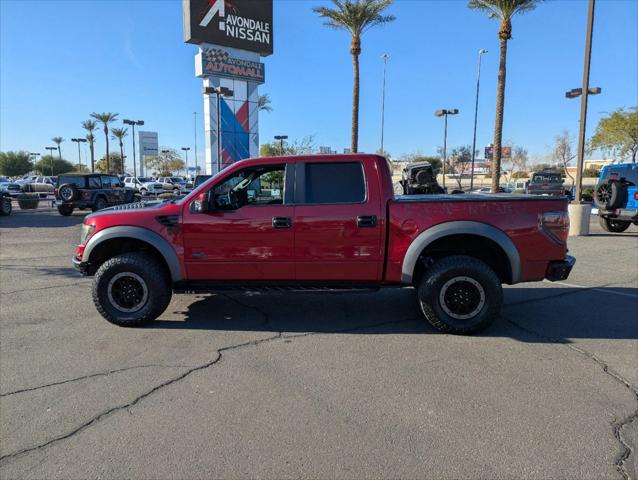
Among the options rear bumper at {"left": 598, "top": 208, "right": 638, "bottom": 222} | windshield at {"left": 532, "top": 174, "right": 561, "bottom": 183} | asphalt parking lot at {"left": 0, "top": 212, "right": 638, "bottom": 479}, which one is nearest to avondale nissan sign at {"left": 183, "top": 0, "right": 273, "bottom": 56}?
windshield at {"left": 532, "top": 174, "right": 561, "bottom": 183}

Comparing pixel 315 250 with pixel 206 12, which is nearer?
pixel 315 250

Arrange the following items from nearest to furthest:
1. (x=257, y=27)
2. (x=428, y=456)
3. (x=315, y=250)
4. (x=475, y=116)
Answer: (x=428, y=456)
(x=315, y=250)
(x=257, y=27)
(x=475, y=116)

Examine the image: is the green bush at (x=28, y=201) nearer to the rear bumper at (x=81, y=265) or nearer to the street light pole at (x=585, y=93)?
the rear bumper at (x=81, y=265)

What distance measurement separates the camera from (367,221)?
4.71 meters

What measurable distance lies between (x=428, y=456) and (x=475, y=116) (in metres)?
43.5

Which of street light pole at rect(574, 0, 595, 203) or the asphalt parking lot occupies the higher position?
street light pole at rect(574, 0, 595, 203)

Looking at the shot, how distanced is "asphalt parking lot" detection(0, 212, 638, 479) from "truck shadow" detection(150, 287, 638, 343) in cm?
4

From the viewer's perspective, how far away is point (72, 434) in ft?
9.64

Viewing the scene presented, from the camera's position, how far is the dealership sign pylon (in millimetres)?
30422

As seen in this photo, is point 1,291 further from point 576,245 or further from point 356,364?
point 576,245

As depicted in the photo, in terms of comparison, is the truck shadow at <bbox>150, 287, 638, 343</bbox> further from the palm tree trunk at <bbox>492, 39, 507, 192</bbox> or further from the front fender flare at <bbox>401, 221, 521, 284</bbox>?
the palm tree trunk at <bbox>492, 39, 507, 192</bbox>

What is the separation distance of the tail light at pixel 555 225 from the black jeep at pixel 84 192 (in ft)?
63.4

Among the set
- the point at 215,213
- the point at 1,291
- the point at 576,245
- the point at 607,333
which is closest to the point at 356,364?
the point at 215,213

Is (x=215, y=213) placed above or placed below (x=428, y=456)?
above
